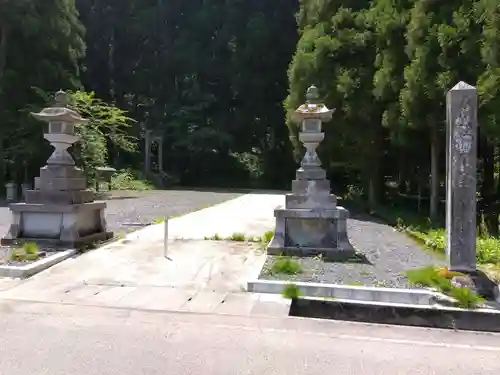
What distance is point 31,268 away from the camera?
20.5ft

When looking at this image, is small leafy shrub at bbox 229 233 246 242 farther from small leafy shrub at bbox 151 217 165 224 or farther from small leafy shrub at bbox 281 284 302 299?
small leafy shrub at bbox 281 284 302 299

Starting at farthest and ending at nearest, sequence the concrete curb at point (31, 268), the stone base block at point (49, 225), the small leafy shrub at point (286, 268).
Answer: the stone base block at point (49, 225), the small leafy shrub at point (286, 268), the concrete curb at point (31, 268)

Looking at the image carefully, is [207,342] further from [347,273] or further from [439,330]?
[347,273]

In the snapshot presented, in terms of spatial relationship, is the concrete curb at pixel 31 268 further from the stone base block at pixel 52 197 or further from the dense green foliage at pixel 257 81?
the dense green foliage at pixel 257 81

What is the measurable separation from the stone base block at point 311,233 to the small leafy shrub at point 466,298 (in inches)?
90.4

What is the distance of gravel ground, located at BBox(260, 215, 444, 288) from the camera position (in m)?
5.95

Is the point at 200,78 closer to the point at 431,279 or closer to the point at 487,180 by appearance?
the point at 487,180

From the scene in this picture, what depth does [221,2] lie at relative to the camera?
109 ft

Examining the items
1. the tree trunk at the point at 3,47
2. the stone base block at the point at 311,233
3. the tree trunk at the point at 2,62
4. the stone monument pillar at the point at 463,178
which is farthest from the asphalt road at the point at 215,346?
the tree trunk at the point at 3,47

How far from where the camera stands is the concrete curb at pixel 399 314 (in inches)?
191

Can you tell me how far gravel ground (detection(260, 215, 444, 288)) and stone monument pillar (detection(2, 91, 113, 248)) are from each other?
3.33 metres

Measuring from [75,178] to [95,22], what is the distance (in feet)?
91.6

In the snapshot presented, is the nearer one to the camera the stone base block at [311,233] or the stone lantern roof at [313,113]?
the stone base block at [311,233]

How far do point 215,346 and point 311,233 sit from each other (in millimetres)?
3947
